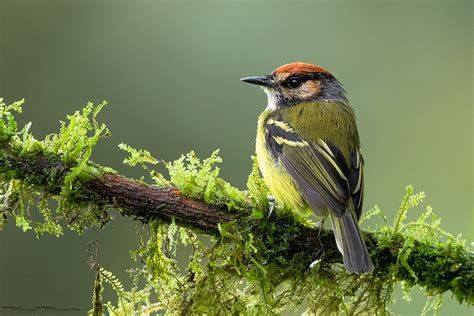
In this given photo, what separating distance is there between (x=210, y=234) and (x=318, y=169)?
97 cm

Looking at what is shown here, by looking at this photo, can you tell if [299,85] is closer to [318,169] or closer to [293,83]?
[293,83]

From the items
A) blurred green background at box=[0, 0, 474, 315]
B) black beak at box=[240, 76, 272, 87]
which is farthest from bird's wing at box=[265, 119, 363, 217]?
blurred green background at box=[0, 0, 474, 315]

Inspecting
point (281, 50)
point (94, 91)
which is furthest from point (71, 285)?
point (281, 50)

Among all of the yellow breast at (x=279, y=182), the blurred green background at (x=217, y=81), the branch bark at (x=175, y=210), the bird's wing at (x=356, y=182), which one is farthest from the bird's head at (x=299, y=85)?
the blurred green background at (x=217, y=81)

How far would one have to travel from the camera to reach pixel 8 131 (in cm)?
343

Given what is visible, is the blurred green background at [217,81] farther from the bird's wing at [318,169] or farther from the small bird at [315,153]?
the bird's wing at [318,169]

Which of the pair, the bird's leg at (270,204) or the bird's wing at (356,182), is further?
the bird's wing at (356,182)

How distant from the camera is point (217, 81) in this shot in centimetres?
1023

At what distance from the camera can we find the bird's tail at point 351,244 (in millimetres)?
3475

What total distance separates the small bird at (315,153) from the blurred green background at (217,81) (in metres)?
4.07

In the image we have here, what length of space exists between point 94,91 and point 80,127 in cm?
681

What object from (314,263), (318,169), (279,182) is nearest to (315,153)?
(318,169)

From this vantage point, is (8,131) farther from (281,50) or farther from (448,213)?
(281,50)

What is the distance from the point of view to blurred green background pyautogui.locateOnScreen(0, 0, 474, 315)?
31.4 feet
